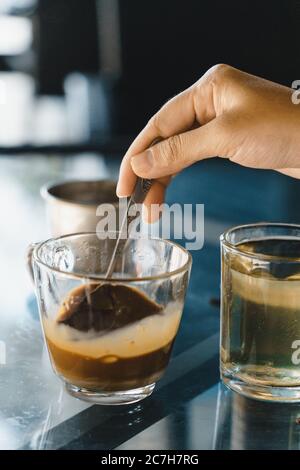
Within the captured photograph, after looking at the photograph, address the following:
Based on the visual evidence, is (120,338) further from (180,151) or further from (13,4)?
(13,4)

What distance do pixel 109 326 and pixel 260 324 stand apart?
169 mm

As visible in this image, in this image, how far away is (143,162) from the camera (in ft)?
3.01

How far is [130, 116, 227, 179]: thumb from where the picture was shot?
34.8 inches

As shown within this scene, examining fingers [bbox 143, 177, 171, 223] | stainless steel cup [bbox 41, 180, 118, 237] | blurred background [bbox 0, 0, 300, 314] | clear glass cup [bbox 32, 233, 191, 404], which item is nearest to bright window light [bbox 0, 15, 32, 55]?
blurred background [bbox 0, 0, 300, 314]

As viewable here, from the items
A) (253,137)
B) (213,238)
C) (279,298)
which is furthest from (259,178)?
(279,298)

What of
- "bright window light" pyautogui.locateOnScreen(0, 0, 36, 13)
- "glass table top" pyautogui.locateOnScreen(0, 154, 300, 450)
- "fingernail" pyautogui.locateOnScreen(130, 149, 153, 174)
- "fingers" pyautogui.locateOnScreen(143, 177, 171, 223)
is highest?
"bright window light" pyautogui.locateOnScreen(0, 0, 36, 13)

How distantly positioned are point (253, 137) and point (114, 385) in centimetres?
33

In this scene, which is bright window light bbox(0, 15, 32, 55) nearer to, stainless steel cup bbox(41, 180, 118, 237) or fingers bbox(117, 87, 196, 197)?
stainless steel cup bbox(41, 180, 118, 237)

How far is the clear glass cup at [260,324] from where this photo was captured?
796 millimetres

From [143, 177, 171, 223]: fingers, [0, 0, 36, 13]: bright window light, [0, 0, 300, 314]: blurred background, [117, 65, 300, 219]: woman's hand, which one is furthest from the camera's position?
[0, 0, 36, 13]: bright window light

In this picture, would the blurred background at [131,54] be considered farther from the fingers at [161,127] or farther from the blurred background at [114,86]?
the fingers at [161,127]

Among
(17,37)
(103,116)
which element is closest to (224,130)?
(103,116)

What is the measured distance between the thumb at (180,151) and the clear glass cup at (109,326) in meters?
0.14

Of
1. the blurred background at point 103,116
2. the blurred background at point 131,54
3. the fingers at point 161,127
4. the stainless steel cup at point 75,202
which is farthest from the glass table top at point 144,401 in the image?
the blurred background at point 131,54
